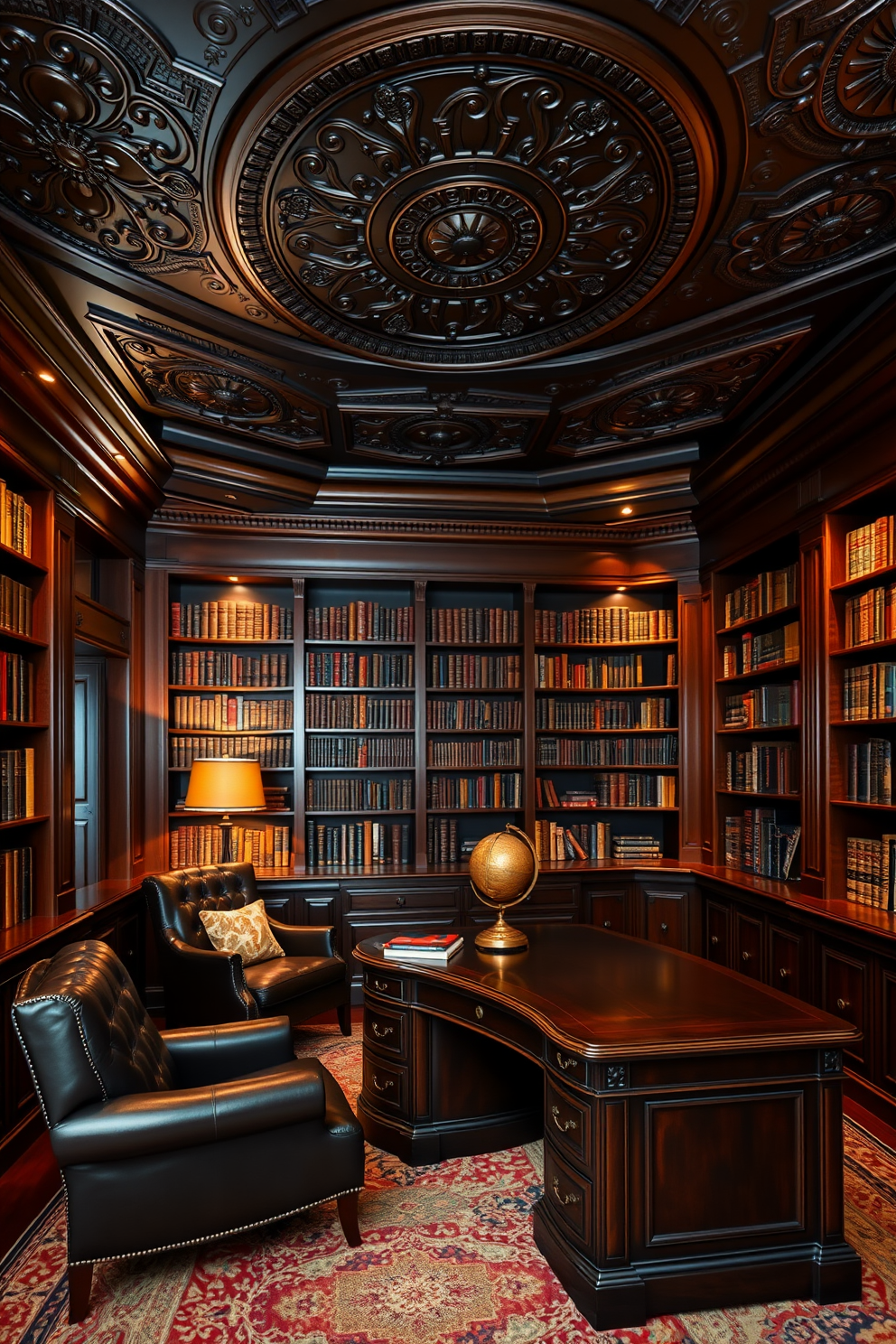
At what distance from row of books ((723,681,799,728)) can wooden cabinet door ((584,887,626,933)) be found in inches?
50.8

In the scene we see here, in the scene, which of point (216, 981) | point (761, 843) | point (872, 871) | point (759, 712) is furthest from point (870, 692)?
point (216, 981)

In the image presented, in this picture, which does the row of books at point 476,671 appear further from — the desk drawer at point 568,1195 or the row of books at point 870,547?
the desk drawer at point 568,1195

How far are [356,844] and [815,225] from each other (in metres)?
4.23

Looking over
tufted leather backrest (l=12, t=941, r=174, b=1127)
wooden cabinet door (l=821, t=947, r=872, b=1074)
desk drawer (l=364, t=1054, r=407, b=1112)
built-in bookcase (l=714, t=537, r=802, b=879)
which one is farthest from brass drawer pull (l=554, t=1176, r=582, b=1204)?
→ built-in bookcase (l=714, t=537, r=802, b=879)

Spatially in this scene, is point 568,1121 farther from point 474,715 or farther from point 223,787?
point 474,715

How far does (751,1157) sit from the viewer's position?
7.74 feet

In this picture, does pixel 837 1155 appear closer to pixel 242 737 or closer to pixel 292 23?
pixel 292 23

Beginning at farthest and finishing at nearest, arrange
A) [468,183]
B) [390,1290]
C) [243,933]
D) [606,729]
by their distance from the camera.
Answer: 1. [606,729]
2. [243,933]
3. [468,183]
4. [390,1290]

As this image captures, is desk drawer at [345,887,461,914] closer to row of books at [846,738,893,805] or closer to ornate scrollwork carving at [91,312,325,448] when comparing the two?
row of books at [846,738,893,805]

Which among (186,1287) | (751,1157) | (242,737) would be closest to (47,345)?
(242,737)

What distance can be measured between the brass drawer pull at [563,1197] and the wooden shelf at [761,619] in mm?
3097

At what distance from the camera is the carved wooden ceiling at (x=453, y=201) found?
219 centimetres

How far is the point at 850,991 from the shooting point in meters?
3.75

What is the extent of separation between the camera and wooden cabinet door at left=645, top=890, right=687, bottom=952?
552cm
